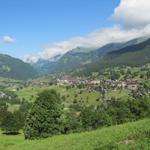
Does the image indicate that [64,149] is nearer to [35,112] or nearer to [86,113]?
[35,112]

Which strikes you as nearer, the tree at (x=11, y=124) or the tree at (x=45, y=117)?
the tree at (x=45, y=117)

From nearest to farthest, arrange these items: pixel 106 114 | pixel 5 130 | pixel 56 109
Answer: pixel 56 109
pixel 106 114
pixel 5 130

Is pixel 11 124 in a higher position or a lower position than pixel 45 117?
lower

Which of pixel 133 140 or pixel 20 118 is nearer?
pixel 133 140

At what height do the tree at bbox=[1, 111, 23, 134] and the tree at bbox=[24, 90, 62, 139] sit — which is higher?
the tree at bbox=[24, 90, 62, 139]

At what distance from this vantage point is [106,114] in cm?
12600

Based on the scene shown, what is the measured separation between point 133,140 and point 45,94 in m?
66.0

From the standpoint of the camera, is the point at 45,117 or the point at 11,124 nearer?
the point at 45,117

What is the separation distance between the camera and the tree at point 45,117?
309 feet

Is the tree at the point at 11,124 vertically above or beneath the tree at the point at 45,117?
beneath

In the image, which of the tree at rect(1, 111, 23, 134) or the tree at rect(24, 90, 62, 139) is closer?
the tree at rect(24, 90, 62, 139)

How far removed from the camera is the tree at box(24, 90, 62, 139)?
9431cm

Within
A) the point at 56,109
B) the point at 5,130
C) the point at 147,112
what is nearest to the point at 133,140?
the point at 56,109

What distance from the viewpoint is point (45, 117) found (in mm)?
94438
